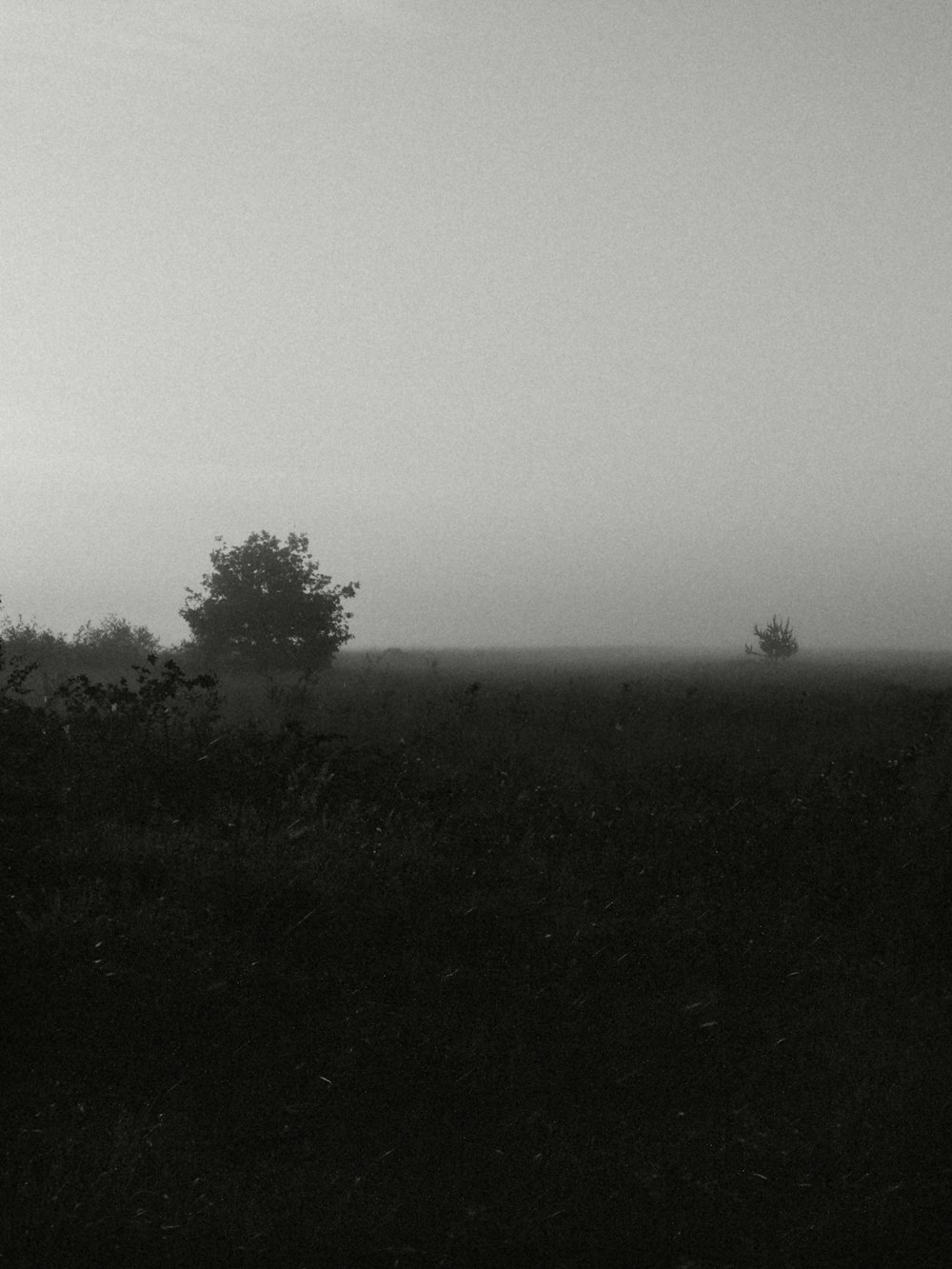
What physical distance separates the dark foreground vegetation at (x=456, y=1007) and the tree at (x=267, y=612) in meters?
22.1

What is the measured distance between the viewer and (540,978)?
6637mm

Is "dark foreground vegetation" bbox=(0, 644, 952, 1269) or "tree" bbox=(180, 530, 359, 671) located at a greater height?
"tree" bbox=(180, 530, 359, 671)

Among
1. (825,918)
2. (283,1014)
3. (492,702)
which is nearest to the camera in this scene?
(283,1014)

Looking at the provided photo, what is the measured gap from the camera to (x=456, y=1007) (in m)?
6.23

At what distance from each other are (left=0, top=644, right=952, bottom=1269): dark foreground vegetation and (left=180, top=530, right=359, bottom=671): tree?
2206 cm

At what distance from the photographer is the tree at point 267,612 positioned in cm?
3325

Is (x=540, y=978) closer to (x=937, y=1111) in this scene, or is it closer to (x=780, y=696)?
(x=937, y=1111)

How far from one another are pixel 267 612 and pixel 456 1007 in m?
27.9

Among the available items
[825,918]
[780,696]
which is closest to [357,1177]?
[825,918]

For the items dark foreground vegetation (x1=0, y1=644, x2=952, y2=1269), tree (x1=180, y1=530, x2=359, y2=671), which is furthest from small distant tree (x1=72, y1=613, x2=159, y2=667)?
dark foreground vegetation (x1=0, y1=644, x2=952, y2=1269)

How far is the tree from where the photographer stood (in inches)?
1309

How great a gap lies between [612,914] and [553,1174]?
3012 millimetres

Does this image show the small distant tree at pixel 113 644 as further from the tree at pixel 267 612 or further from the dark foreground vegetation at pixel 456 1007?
the dark foreground vegetation at pixel 456 1007

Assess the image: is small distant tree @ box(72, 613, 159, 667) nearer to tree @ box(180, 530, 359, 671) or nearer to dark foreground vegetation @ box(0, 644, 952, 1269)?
tree @ box(180, 530, 359, 671)
